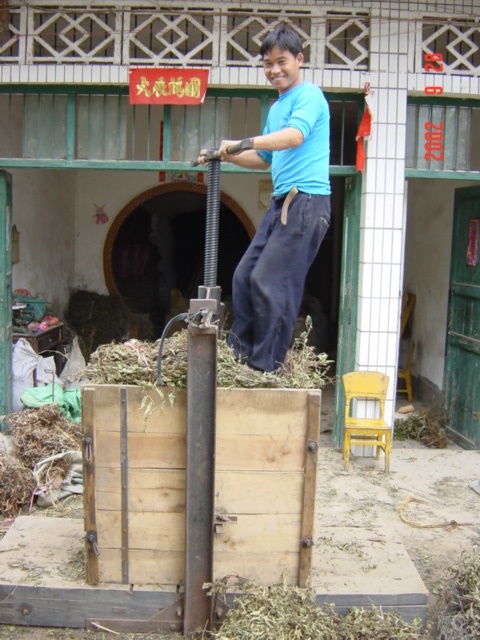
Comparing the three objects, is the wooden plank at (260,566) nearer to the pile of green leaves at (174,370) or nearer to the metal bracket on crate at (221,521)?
the metal bracket on crate at (221,521)

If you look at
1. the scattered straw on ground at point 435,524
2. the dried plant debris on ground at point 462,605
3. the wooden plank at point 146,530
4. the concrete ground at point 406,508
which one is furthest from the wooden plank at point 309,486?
the scattered straw on ground at point 435,524

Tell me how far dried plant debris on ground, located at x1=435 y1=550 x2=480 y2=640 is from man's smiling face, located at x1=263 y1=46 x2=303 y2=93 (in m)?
2.28

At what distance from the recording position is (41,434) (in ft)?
18.1

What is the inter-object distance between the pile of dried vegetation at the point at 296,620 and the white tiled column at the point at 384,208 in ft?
10.3

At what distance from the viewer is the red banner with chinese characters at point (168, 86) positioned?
5.56 meters

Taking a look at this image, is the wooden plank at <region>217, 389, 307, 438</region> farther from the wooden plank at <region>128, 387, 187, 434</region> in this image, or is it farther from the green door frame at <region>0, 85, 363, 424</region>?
the green door frame at <region>0, 85, 363, 424</region>

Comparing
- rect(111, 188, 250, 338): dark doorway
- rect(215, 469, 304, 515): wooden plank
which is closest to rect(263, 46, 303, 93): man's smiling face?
rect(215, 469, 304, 515): wooden plank

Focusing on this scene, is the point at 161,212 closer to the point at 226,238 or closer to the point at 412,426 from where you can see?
the point at 226,238

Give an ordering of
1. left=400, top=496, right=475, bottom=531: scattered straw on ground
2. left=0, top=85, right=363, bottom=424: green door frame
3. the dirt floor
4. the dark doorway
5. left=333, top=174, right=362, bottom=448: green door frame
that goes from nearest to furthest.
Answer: the dirt floor, left=400, top=496, right=475, bottom=531: scattered straw on ground, left=0, top=85, right=363, bottom=424: green door frame, left=333, top=174, right=362, bottom=448: green door frame, the dark doorway

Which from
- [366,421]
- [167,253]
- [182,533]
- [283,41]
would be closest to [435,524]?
[366,421]

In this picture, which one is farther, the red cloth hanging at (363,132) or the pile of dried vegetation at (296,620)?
the red cloth hanging at (363,132)

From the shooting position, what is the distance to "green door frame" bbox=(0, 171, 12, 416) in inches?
235

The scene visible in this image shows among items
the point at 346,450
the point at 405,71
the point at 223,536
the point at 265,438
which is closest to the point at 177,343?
the point at 265,438

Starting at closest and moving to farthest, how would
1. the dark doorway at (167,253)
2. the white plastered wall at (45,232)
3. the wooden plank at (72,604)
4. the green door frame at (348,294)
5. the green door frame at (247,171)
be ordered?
the wooden plank at (72,604), the green door frame at (247,171), the green door frame at (348,294), the white plastered wall at (45,232), the dark doorway at (167,253)
